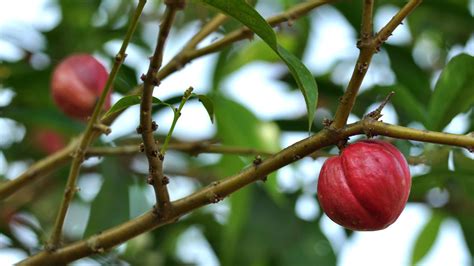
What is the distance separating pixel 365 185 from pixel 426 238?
1435mm

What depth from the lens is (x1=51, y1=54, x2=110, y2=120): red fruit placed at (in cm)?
159

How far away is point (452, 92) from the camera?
122cm

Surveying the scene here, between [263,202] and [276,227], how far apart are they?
0.11 meters

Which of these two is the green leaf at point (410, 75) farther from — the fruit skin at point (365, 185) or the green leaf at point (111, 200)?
the fruit skin at point (365, 185)

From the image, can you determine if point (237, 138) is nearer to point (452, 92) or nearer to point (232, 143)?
point (232, 143)

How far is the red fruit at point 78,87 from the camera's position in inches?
62.5

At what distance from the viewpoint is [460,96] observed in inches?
48.1

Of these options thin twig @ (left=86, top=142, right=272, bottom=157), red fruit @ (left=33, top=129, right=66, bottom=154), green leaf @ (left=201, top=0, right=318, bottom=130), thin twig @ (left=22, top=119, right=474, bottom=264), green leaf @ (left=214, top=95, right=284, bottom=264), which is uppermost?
red fruit @ (left=33, top=129, right=66, bottom=154)

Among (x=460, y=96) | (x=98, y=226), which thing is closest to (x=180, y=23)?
(x=98, y=226)

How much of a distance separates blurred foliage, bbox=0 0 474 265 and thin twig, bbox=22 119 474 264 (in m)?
0.38

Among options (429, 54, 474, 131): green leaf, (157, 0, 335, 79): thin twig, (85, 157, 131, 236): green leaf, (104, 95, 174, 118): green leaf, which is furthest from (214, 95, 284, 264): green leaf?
(104, 95, 174, 118): green leaf

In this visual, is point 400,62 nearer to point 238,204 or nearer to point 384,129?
point 238,204

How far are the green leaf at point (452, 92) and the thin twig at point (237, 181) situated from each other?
1.11ft

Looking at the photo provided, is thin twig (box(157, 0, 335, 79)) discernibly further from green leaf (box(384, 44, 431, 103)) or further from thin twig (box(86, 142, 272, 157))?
green leaf (box(384, 44, 431, 103))
